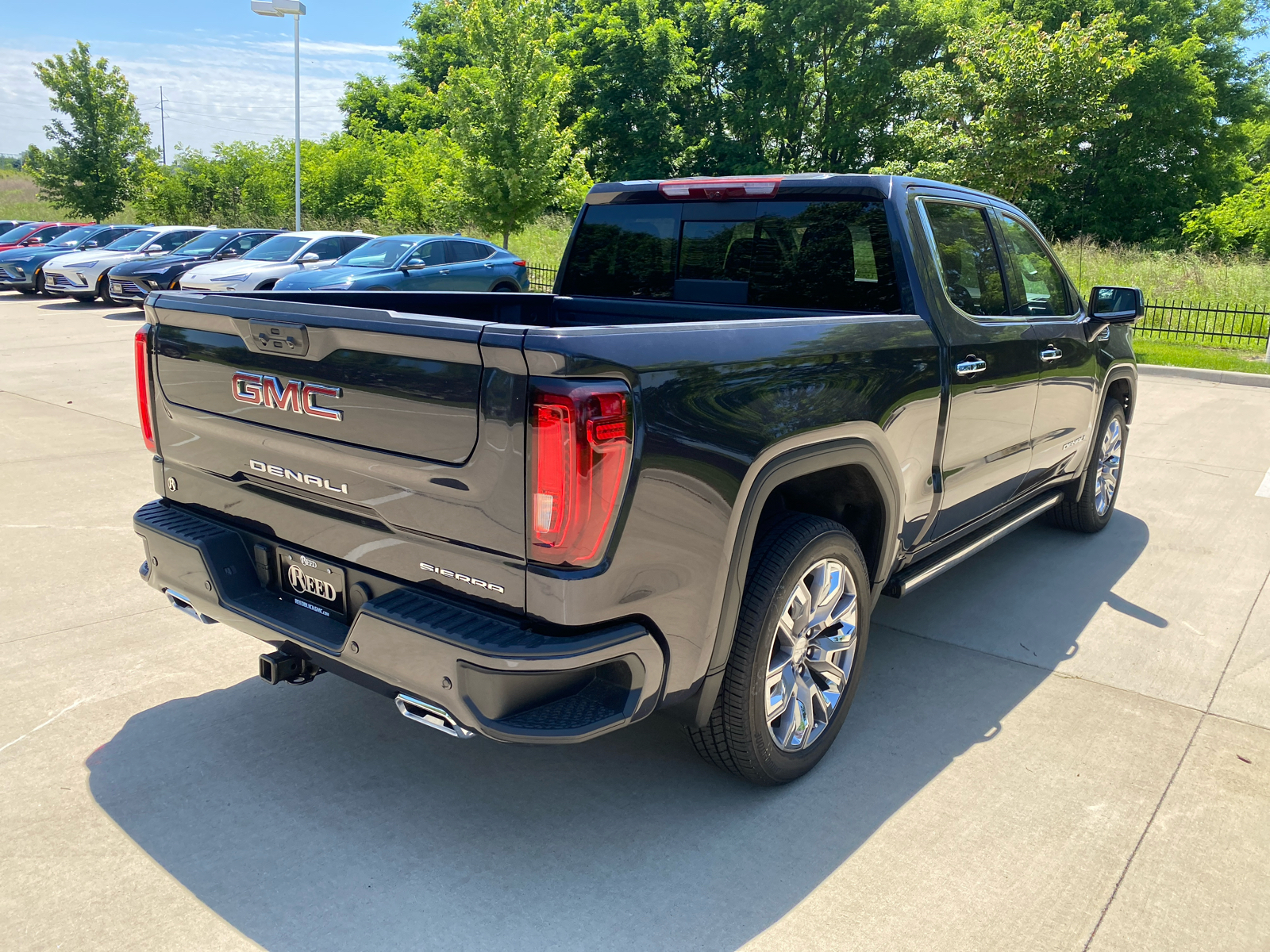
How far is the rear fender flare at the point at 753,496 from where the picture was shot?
2.66 metres

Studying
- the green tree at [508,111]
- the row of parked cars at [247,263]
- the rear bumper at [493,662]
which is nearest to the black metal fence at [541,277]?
the green tree at [508,111]

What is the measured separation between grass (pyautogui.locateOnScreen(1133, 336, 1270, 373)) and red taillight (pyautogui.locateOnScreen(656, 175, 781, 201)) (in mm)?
12586

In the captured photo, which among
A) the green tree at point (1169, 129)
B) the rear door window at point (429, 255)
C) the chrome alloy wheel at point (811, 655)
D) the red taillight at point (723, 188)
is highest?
the green tree at point (1169, 129)

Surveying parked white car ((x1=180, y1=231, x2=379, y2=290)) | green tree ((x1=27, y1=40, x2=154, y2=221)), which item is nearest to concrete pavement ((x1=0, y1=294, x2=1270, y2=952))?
parked white car ((x1=180, y1=231, x2=379, y2=290))

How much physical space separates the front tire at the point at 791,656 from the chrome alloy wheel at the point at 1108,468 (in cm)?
331

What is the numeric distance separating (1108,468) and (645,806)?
176 inches

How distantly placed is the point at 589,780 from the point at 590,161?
44.2 metres

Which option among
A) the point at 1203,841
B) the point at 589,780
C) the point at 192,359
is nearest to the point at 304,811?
the point at 589,780

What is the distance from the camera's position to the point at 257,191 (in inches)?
1393

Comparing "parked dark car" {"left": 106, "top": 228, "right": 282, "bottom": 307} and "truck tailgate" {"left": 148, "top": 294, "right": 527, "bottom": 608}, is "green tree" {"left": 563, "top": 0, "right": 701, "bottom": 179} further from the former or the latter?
"truck tailgate" {"left": 148, "top": 294, "right": 527, "bottom": 608}

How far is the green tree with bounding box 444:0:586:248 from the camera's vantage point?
2028 cm

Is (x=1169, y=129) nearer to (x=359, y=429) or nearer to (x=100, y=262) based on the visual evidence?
(x=100, y=262)

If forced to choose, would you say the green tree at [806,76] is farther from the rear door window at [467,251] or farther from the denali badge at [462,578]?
the denali badge at [462,578]

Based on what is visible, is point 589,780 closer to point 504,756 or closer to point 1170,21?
point 504,756
